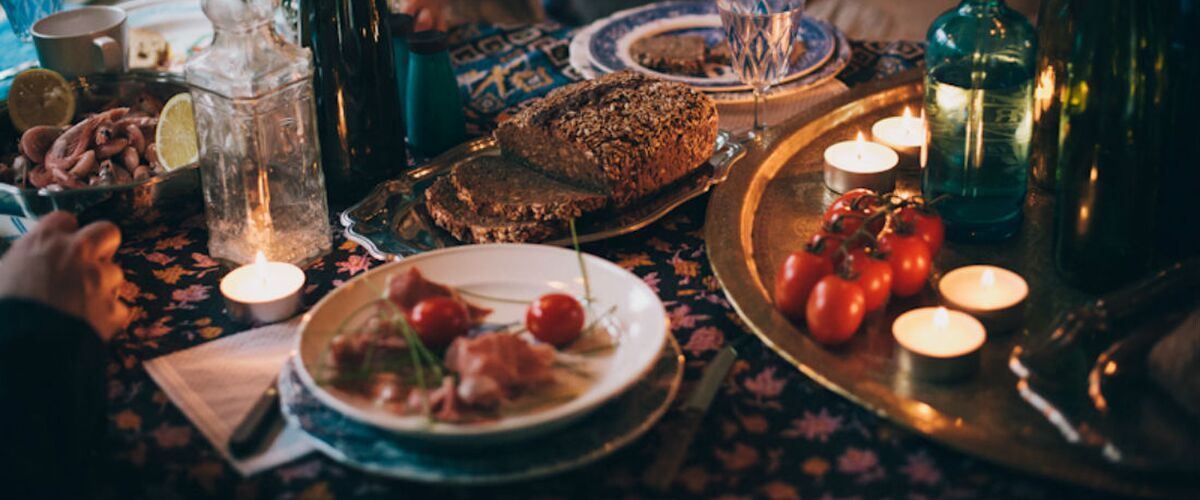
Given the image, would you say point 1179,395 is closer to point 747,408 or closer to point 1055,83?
point 747,408

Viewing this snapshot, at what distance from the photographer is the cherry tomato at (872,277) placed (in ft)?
3.97

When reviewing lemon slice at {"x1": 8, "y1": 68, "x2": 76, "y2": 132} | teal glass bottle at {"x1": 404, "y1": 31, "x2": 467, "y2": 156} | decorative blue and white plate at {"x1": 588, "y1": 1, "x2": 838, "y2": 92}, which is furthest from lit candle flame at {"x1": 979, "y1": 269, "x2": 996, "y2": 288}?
lemon slice at {"x1": 8, "y1": 68, "x2": 76, "y2": 132}

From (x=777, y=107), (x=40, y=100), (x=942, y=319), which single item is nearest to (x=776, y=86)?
(x=777, y=107)

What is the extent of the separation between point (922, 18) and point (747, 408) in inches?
69.4

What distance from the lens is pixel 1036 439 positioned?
1.04 metres

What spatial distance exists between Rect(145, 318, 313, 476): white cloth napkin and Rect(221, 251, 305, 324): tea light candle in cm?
2

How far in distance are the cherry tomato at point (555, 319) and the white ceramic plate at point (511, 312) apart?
0.05m

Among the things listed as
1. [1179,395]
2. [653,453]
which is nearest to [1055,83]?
[1179,395]

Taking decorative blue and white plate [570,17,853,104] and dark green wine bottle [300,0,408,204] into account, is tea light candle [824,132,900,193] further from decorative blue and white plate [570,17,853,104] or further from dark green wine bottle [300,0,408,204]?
dark green wine bottle [300,0,408,204]

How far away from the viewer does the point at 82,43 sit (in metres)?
1.88

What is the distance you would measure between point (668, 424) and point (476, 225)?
0.48 meters

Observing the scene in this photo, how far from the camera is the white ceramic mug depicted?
186 centimetres

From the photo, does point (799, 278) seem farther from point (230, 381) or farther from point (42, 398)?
point (42, 398)

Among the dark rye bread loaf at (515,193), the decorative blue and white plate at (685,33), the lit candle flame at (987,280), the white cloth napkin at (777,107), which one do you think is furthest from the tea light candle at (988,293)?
the decorative blue and white plate at (685,33)
